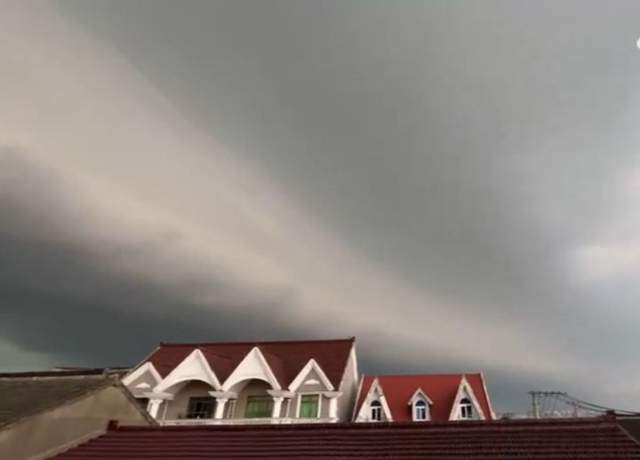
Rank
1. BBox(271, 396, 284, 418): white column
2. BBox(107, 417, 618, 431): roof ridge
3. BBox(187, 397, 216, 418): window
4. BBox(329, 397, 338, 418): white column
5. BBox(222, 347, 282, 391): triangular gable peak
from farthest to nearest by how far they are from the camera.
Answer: BBox(187, 397, 216, 418): window
BBox(222, 347, 282, 391): triangular gable peak
BBox(271, 396, 284, 418): white column
BBox(329, 397, 338, 418): white column
BBox(107, 417, 618, 431): roof ridge

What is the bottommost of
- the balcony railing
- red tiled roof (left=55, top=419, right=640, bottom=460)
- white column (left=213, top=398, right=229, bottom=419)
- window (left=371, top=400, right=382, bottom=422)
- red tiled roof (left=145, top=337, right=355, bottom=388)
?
red tiled roof (left=55, top=419, right=640, bottom=460)

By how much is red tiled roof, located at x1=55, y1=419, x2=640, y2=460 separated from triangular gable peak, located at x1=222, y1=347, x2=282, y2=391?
14255 millimetres

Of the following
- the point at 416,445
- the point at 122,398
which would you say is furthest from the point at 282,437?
the point at 122,398

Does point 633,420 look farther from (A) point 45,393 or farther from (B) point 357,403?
(A) point 45,393

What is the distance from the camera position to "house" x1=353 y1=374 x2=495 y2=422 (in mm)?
31297

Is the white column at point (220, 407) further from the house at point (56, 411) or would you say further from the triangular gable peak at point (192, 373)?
the house at point (56, 411)

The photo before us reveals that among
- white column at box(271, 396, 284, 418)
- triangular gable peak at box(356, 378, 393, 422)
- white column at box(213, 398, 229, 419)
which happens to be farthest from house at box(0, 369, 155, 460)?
triangular gable peak at box(356, 378, 393, 422)

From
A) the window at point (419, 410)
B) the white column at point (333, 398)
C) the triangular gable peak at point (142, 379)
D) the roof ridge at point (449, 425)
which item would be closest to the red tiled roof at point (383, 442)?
the roof ridge at point (449, 425)

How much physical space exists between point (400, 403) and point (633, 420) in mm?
19812

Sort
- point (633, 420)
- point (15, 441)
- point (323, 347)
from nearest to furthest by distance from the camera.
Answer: point (15, 441), point (633, 420), point (323, 347)

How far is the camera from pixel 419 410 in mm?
32281

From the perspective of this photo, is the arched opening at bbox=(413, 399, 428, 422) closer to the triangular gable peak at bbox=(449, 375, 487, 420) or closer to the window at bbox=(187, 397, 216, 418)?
the triangular gable peak at bbox=(449, 375, 487, 420)

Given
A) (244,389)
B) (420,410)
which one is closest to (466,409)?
(420,410)

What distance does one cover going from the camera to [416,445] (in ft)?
42.3
